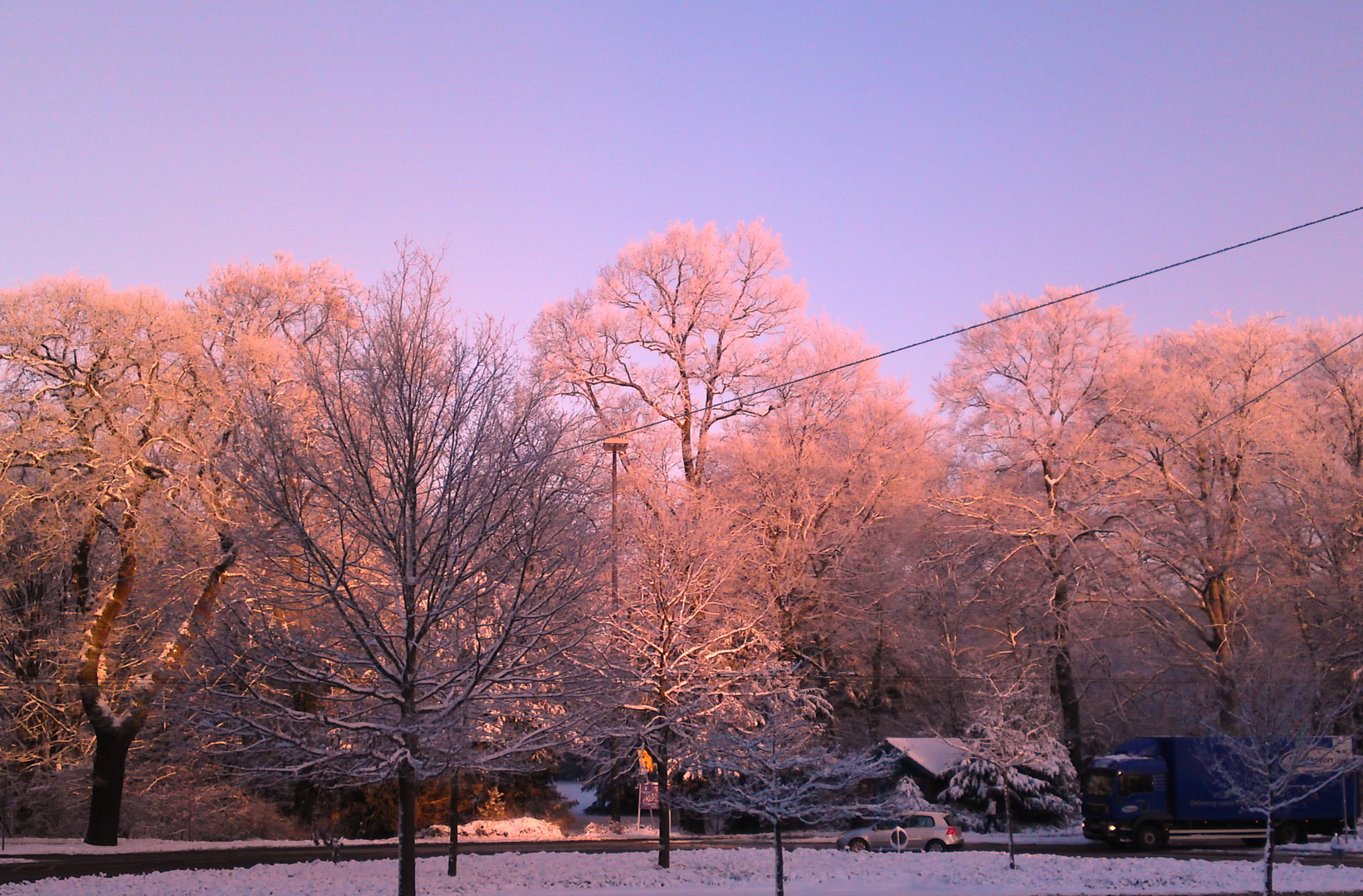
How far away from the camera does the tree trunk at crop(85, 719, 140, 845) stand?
2194 centimetres

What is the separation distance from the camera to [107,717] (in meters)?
22.0

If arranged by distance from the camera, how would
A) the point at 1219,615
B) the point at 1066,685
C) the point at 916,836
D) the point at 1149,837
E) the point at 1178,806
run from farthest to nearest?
the point at 1066,685 → the point at 1219,615 → the point at 1178,806 → the point at 1149,837 → the point at 916,836

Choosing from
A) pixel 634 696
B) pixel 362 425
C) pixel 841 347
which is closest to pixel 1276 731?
pixel 634 696

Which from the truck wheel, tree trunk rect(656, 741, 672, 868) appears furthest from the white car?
tree trunk rect(656, 741, 672, 868)

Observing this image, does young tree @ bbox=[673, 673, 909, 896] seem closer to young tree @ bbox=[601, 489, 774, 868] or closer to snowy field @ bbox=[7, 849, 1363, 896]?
young tree @ bbox=[601, 489, 774, 868]

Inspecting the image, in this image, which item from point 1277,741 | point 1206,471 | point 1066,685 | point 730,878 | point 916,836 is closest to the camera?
point 1277,741

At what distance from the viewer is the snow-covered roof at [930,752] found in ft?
104

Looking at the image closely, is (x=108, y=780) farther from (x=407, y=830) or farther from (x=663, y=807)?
(x=407, y=830)

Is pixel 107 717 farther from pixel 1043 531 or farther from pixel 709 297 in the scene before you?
pixel 1043 531

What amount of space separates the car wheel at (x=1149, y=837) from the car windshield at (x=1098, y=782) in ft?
3.74

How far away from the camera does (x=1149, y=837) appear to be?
84.0 ft

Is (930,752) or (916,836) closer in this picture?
(916,836)

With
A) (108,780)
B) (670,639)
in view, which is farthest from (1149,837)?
(108,780)

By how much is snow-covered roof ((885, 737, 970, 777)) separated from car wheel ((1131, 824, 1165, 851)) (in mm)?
6206
